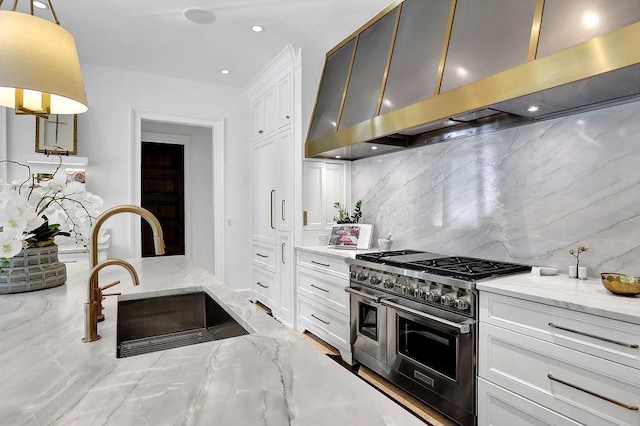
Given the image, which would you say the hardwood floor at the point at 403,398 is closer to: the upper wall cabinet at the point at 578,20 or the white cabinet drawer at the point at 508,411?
the white cabinet drawer at the point at 508,411

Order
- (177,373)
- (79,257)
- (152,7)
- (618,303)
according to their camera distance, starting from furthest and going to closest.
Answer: (79,257), (152,7), (618,303), (177,373)

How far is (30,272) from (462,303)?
6.38ft

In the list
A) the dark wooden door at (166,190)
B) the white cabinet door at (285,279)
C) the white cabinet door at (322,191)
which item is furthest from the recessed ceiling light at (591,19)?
the dark wooden door at (166,190)

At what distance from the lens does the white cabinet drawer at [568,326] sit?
1.28 metres

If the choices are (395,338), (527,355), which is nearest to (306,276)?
(395,338)

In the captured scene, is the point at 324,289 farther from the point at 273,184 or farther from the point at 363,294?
the point at 273,184

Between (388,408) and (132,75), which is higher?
(132,75)

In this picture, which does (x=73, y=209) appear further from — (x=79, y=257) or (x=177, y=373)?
(x=79, y=257)

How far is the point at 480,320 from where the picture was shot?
177 cm

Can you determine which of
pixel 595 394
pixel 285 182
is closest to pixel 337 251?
pixel 285 182

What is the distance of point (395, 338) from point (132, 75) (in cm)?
402

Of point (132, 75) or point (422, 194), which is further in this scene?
point (132, 75)

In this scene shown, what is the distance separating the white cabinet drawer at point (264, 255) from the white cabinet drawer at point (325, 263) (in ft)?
2.17

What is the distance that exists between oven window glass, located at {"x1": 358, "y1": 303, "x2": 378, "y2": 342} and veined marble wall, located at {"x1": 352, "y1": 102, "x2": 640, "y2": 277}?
0.71m
